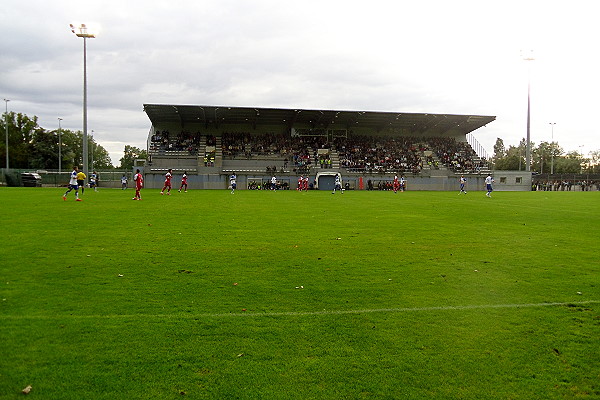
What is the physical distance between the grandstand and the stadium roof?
13 centimetres

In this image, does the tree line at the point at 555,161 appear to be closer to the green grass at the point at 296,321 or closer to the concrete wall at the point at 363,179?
the concrete wall at the point at 363,179

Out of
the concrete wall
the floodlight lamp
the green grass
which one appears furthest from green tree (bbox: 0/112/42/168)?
the green grass

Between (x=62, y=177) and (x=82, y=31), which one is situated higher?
(x=82, y=31)

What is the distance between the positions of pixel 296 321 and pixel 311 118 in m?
58.5

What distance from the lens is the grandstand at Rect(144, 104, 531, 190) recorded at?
57.0 m

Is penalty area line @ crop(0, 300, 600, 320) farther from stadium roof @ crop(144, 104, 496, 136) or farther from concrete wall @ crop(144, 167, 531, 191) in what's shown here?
stadium roof @ crop(144, 104, 496, 136)

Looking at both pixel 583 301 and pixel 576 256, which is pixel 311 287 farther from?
pixel 576 256

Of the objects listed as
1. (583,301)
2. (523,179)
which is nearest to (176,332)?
(583,301)

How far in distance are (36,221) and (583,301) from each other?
14.9 metres


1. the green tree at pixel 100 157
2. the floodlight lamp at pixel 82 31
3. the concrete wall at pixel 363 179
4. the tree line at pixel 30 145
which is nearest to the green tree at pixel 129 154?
the green tree at pixel 100 157

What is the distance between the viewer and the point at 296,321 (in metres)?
5.07

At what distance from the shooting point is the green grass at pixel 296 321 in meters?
3.70

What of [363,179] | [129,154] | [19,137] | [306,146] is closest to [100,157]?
[129,154]

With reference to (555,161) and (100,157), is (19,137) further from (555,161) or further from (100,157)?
(555,161)
